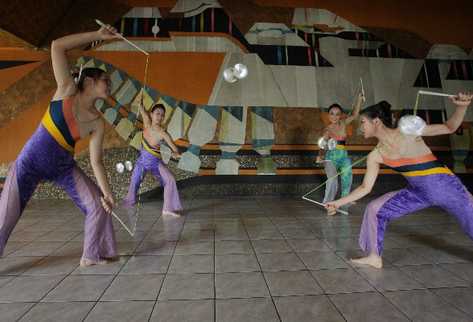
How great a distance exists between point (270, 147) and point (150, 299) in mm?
4354

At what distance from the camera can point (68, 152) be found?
7.93 ft

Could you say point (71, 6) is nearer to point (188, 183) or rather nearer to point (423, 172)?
point (188, 183)

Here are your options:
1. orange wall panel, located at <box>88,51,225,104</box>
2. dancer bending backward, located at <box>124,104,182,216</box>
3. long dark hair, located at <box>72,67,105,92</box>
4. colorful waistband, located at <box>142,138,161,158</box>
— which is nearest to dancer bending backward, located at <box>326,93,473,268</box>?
long dark hair, located at <box>72,67,105,92</box>

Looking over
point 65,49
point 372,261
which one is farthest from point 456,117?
point 65,49

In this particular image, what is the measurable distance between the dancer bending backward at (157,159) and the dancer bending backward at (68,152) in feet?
6.07

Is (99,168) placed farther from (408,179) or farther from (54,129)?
(408,179)

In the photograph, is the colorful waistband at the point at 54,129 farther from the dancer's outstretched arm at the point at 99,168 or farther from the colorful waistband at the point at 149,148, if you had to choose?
the colorful waistband at the point at 149,148

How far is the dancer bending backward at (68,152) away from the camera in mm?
2268

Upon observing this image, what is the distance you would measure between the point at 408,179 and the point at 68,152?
2.60 m

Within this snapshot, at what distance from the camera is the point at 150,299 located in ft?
6.30

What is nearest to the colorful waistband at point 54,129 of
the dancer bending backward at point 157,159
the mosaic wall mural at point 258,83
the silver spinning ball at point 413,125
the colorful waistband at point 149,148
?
the dancer bending backward at point 157,159

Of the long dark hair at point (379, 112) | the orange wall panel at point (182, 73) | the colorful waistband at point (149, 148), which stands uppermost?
the orange wall panel at point (182, 73)

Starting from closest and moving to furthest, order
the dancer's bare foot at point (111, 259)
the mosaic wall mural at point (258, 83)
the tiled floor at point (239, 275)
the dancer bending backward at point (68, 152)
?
the tiled floor at point (239, 275)
the dancer bending backward at point (68, 152)
the dancer's bare foot at point (111, 259)
the mosaic wall mural at point (258, 83)

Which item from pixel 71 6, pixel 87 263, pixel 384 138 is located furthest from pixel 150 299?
pixel 71 6
